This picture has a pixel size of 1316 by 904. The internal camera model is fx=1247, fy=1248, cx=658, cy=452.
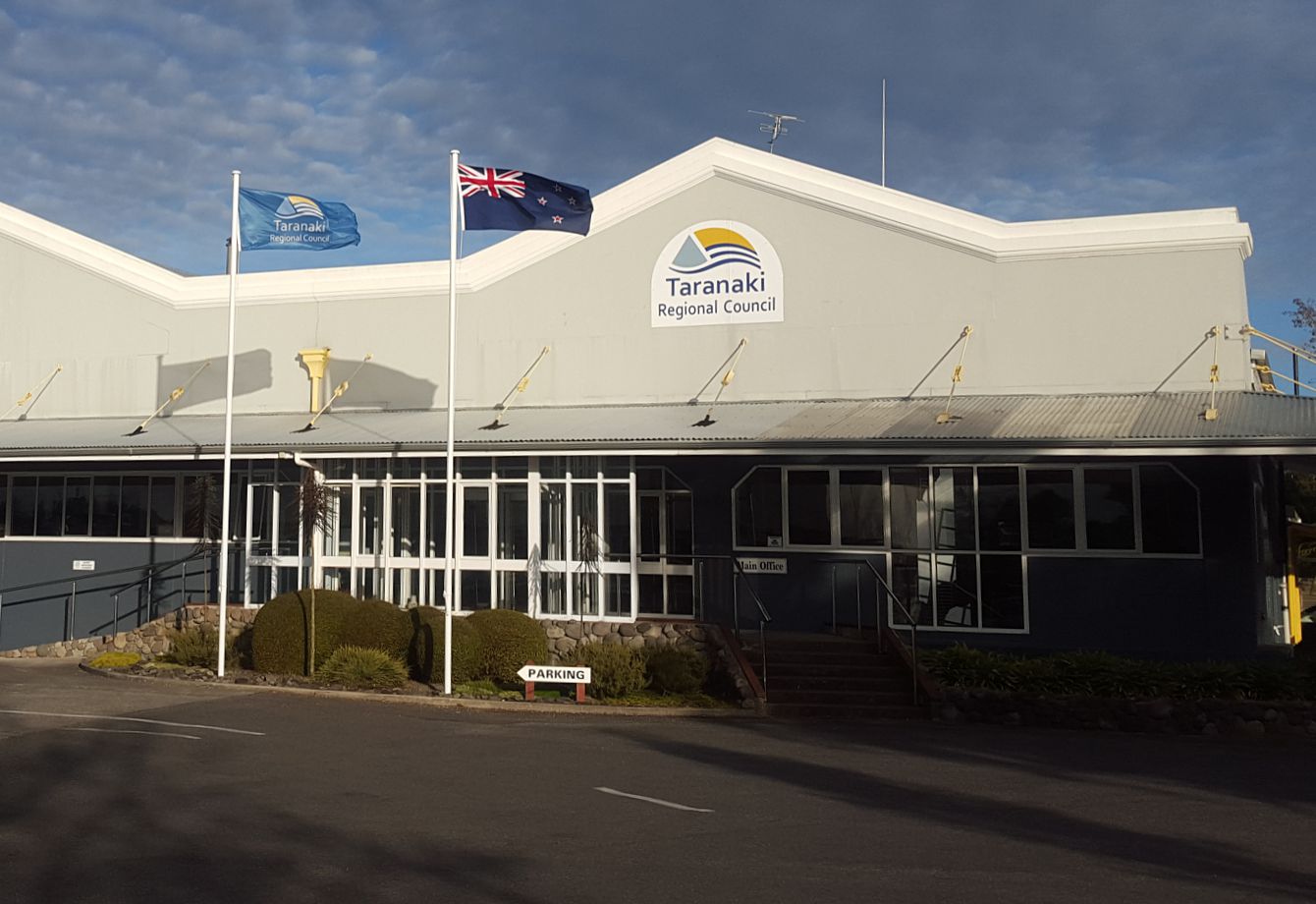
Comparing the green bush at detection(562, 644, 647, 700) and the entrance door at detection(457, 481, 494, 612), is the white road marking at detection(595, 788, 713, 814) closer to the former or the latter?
the green bush at detection(562, 644, 647, 700)

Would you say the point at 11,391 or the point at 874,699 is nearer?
the point at 874,699

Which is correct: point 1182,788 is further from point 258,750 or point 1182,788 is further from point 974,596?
point 258,750

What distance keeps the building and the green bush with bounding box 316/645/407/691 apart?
274 cm

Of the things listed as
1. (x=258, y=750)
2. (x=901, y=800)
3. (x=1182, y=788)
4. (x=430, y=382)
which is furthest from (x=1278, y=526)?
(x=258, y=750)

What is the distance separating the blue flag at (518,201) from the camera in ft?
61.3

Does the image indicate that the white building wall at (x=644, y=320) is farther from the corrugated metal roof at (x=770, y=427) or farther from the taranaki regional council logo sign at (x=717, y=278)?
the corrugated metal roof at (x=770, y=427)

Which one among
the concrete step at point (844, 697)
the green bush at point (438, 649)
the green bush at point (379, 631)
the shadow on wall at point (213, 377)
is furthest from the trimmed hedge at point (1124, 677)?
the shadow on wall at point (213, 377)

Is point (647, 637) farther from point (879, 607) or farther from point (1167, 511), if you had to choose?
point (1167, 511)

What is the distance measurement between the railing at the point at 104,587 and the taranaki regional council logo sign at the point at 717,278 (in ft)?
33.6

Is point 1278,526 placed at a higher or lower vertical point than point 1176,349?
lower

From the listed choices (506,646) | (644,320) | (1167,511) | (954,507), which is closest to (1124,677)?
(1167,511)

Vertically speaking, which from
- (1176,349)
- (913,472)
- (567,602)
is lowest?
(567,602)

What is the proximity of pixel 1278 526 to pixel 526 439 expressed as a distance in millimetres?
13574

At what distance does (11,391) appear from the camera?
89.5ft
